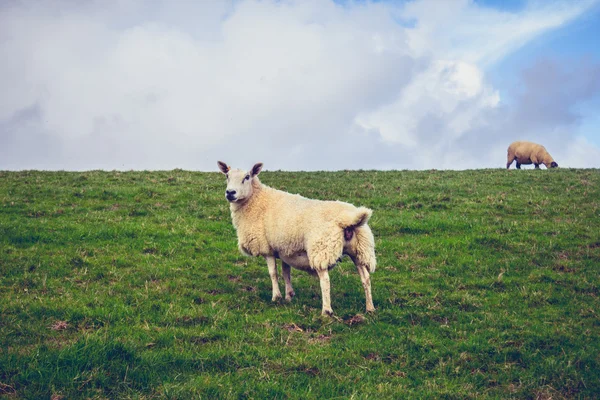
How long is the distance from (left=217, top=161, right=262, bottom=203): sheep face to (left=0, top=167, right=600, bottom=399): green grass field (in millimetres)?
2044

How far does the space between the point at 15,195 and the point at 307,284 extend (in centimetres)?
1384

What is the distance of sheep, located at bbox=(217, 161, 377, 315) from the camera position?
371 inches

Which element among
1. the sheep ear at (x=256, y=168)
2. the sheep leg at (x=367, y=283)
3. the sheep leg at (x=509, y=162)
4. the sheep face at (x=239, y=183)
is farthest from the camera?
the sheep leg at (x=509, y=162)

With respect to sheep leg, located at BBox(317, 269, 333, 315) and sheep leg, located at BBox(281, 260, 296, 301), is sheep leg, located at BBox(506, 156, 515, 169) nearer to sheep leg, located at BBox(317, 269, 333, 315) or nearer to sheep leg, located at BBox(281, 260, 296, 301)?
sheep leg, located at BBox(281, 260, 296, 301)

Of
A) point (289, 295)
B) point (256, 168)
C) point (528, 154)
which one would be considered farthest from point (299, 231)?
point (528, 154)

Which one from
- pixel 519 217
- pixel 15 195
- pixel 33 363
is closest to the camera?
pixel 33 363

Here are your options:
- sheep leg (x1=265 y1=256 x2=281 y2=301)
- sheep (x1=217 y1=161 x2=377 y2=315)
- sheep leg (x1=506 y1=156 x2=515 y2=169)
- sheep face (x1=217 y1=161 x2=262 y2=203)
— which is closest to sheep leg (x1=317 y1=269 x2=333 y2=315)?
sheep (x1=217 y1=161 x2=377 y2=315)

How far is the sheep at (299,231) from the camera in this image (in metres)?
9.42

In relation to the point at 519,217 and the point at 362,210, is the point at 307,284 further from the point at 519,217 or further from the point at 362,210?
the point at 519,217

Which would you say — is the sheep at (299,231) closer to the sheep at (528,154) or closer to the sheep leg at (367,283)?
the sheep leg at (367,283)

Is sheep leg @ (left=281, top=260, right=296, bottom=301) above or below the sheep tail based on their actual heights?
below

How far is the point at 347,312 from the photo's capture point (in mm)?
9742

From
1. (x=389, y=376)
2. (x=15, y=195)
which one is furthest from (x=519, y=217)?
(x=15, y=195)

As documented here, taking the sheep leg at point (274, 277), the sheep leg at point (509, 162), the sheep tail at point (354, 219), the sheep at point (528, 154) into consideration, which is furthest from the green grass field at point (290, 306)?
the sheep leg at point (509, 162)
